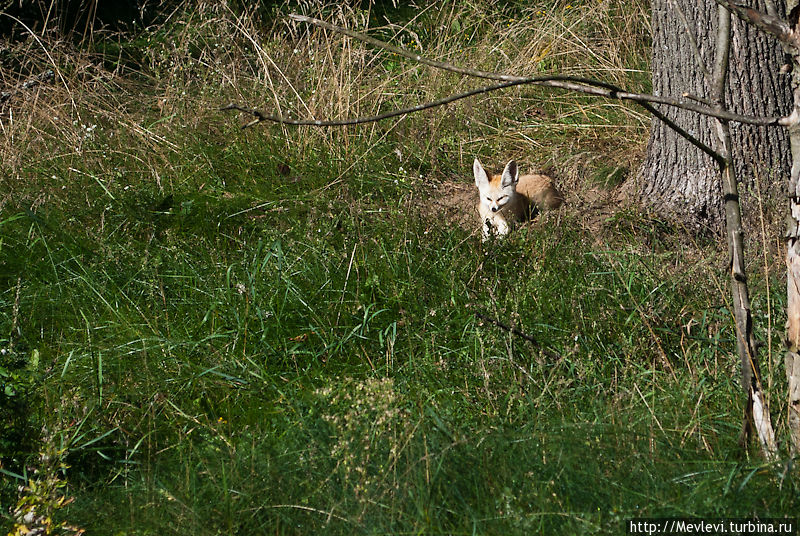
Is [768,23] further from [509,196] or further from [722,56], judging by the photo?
[509,196]

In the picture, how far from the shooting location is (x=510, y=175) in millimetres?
4145

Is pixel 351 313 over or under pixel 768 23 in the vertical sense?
under

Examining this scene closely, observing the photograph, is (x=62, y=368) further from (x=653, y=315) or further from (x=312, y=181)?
(x=653, y=315)

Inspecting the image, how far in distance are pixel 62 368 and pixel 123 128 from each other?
2.30 metres

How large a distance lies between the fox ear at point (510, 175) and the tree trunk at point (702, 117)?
69 cm

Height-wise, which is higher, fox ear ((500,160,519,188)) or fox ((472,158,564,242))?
fox ear ((500,160,519,188))

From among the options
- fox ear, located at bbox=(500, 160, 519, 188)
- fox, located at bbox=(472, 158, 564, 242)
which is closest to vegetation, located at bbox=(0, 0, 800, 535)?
fox, located at bbox=(472, 158, 564, 242)

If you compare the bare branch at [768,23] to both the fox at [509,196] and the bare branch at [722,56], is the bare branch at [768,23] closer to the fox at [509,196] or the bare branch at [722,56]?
the bare branch at [722,56]

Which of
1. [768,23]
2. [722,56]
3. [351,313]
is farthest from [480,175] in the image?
[768,23]

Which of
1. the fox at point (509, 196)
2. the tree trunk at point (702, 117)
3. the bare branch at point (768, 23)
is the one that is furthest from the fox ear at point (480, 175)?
the bare branch at point (768, 23)

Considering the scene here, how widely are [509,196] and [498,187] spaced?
0.26 feet

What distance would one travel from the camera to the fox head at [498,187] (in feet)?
13.5

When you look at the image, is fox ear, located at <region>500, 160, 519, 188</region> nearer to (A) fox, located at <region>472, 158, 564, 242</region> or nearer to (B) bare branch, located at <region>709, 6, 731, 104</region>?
(A) fox, located at <region>472, 158, 564, 242</region>

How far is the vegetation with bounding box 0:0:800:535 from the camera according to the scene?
2.02 m
